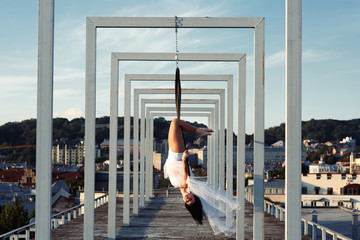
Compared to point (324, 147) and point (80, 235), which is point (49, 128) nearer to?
point (80, 235)

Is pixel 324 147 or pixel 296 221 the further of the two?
pixel 324 147

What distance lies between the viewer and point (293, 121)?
640 cm

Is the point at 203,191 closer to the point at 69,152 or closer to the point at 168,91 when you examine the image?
the point at 168,91

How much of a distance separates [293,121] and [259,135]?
7.84 feet

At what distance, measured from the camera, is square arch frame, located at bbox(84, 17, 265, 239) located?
28.2 ft

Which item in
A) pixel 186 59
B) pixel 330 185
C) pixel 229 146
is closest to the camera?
pixel 186 59

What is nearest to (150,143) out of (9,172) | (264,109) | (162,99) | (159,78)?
(162,99)

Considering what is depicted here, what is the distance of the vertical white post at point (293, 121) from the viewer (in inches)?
250

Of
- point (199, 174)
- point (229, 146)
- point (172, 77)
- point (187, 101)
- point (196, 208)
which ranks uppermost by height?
point (172, 77)

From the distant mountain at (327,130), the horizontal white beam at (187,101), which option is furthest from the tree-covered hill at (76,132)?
the horizontal white beam at (187,101)

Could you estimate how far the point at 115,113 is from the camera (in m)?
11.0

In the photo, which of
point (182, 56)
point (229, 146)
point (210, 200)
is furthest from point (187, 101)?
point (210, 200)

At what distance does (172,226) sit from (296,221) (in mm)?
10451

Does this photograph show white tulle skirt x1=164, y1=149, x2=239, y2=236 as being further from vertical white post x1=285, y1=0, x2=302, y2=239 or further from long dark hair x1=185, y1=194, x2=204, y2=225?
vertical white post x1=285, y1=0, x2=302, y2=239
